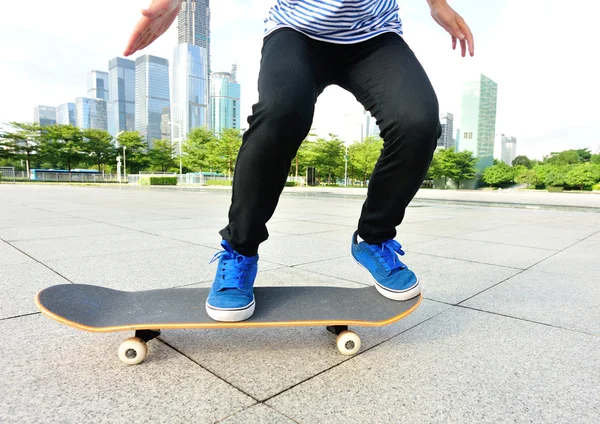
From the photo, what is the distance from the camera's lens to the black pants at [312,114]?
1211mm

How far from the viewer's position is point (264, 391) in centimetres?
102

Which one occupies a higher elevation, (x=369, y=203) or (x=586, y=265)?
(x=369, y=203)

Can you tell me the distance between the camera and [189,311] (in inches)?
49.1

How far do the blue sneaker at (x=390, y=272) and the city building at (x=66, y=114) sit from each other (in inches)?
5197

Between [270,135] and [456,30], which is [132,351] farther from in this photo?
[456,30]

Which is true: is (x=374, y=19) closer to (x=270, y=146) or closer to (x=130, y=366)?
(x=270, y=146)

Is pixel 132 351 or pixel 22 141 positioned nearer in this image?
pixel 132 351

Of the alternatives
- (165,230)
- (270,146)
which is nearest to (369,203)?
(270,146)

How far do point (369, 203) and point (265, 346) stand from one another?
674 mm

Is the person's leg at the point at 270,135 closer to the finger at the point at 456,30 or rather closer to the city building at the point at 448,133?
the finger at the point at 456,30

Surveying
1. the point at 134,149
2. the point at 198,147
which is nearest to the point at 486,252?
the point at 198,147

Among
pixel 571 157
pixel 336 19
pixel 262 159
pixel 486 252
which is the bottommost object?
pixel 486 252

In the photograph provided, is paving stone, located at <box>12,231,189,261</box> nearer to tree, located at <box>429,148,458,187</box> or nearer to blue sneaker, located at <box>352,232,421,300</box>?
blue sneaker, located at <box>352,232,421,300</box>

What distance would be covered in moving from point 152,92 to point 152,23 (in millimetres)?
113647
